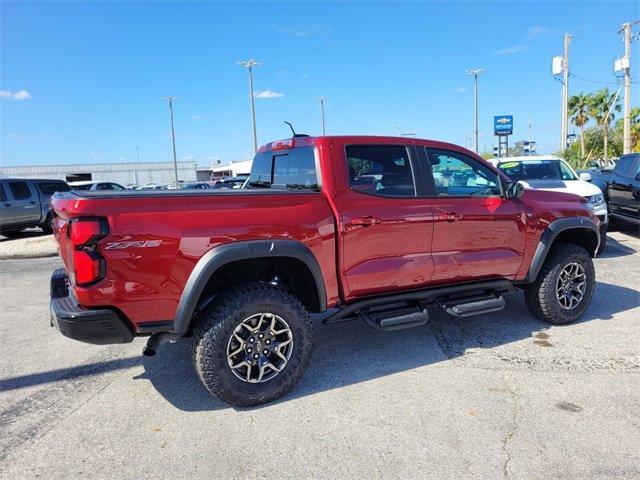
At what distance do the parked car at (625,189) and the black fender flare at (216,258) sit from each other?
8468mm

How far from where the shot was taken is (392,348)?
4.54 meters

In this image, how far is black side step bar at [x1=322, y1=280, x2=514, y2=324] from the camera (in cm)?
383

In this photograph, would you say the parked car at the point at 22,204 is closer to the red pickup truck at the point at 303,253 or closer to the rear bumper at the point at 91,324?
the red pickup truck at the point at 303,253

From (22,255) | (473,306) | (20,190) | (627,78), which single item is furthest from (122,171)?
(473,306)

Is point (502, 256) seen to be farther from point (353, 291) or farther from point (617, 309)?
point (617, 309)

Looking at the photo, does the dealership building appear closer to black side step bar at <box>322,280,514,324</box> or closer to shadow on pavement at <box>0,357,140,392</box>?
shadow on pavement at <box>0,357,140,392</box>

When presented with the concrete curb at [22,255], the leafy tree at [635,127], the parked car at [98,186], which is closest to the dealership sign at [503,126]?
the leafy tree at [635,127]

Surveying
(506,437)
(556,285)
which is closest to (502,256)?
(556,285)

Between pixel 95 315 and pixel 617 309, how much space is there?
5393 millimetres

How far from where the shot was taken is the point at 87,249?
2.92 m

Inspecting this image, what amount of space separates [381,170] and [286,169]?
88 centimetres

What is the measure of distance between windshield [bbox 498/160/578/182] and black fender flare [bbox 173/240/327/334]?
7.59m

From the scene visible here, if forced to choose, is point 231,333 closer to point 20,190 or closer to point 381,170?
point 381,170

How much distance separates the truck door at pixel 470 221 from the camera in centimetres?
423
